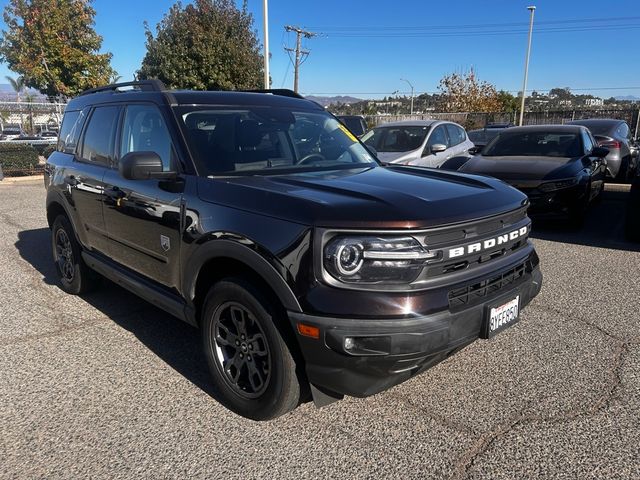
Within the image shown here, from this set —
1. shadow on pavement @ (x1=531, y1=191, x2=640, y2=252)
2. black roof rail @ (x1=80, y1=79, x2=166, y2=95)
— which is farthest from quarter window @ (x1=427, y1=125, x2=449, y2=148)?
black roof rail @ (x1=80, y1=79, x2=166, y2=95)

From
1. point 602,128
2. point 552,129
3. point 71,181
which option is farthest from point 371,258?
point 602,128

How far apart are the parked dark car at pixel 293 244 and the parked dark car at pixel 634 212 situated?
4.21 m

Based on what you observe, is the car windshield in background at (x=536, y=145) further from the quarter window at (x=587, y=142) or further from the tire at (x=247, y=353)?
the tire at (x=247, y=353)

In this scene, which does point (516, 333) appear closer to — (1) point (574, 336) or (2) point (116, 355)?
(1) point (574, 336)

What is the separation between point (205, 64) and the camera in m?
19.1

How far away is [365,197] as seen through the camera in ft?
8.67

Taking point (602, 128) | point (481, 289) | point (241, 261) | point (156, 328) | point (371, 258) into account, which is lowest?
point (156, 328)

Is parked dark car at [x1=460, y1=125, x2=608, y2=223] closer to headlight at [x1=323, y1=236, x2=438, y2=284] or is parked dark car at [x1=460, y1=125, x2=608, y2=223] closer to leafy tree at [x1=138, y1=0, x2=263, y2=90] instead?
headlight at [x1=323, y1=236, x2=438, y2=284]

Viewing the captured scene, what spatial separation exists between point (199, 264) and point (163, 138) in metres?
1.03

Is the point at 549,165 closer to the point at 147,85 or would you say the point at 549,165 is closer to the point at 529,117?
the point at 147,85

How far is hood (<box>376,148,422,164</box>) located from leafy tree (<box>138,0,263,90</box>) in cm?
1166

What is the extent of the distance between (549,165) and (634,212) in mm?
1394

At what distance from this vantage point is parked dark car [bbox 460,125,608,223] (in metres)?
7.19

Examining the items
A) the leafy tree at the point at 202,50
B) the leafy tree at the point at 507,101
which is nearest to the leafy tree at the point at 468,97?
the leafy tree at the point at 507,101
